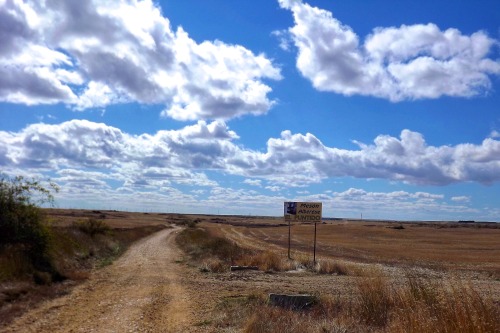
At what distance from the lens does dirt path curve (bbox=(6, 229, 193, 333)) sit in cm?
1176

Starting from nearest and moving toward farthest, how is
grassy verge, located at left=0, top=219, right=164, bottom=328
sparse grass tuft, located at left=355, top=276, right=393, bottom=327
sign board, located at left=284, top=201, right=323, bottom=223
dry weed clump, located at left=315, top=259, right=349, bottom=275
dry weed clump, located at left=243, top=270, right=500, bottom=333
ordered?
1. dry weed clump, located at left=243, top=270, right=500, bottom=333
2. sparse grass tuft, located at left=355, top=276, right=393, bottom=327
3. grassy verge, located at left=0, top=219, right=164, bottom=328
4. dry weed clump, located at left=315, top=259, right=349, bottom=275
5. sign board, located at left=284, top=201, right=323, bottom=223

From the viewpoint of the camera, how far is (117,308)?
14188 millimetres

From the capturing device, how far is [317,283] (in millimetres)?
20109

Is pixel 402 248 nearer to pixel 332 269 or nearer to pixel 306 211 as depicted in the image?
pixel 306 211

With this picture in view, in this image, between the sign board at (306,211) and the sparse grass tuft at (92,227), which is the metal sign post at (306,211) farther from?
the sparse grass tuft at (92,227)

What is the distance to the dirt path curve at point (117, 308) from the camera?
1176 centimetres

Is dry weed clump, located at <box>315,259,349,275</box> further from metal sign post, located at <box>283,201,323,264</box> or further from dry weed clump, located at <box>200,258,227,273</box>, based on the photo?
metal sign post, located at <box>283,201,323,264</box>

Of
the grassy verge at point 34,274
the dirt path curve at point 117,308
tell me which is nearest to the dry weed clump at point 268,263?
the dirt path curve at point 117,308

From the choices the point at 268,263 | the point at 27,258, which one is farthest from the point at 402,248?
the point at 27,258

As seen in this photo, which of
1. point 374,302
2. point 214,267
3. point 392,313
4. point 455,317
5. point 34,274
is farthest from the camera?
point 214,267

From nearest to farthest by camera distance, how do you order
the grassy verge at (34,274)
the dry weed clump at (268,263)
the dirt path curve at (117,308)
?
the dirt path curve at (117,308) < the grassy verge at (34,274) < the dry weed clump at (268,263)

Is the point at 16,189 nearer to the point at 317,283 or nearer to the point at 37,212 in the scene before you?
the point at 37,212

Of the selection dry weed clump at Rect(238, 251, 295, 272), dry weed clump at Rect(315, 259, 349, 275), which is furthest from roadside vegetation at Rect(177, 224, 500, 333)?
dry weed clump at Rect(238, 251, 295, 272)

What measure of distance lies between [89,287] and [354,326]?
11455 millimetres
